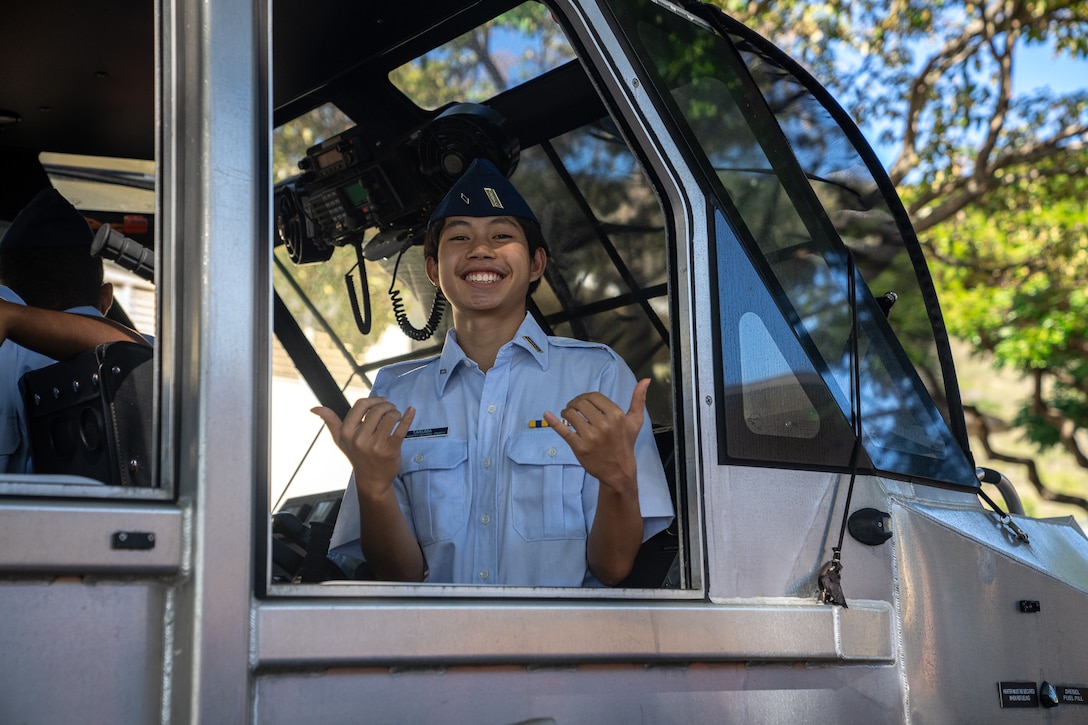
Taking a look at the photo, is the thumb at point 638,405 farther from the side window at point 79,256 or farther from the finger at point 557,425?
the side window at point 79,256

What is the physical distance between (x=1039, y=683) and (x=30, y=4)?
9.00 ft

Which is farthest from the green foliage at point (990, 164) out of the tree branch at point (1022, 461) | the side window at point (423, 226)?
the side window at point (423, 226)

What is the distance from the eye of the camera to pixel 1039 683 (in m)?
2.39

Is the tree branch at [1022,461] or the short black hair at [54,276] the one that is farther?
the tree branch at [1022,461]

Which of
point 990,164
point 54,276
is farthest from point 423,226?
point 990,164

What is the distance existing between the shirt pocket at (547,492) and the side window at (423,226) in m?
0.66

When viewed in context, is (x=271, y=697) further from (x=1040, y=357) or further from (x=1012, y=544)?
(x=1040, y=357)

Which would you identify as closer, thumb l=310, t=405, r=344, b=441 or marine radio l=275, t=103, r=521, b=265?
thumb l=310, t=405, r=344, b=441

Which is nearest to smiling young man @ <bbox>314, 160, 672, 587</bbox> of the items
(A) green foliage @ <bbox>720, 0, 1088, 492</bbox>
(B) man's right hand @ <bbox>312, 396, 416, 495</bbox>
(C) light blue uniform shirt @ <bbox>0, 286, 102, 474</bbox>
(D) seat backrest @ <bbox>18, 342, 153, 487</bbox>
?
(B) man's right hand @ <bbox>312, 396, 416, 495</bbox>

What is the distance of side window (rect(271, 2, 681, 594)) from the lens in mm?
3127

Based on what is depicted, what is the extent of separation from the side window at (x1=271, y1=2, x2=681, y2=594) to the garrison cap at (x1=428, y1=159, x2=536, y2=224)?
0.43 meters

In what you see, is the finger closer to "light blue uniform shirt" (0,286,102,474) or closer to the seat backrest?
the seat backrest

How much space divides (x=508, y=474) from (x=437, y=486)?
16 centimetres

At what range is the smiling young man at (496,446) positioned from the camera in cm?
199
